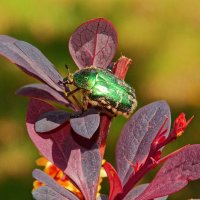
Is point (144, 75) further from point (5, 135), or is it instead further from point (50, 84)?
point (50, 84)

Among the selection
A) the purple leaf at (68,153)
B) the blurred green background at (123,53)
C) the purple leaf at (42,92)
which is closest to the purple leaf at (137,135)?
the purple leaf at (68,153)

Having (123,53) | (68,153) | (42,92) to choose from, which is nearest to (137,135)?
(68,153)

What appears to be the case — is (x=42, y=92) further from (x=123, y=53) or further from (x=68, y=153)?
(x=123, y=53)

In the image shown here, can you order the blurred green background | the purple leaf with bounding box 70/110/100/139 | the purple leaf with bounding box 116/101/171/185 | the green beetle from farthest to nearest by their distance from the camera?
the blurred green background < the purple leaf with bounding box 116/101/171/185 < the green beetle < the purple leaf with bounding box 70/110/100/139

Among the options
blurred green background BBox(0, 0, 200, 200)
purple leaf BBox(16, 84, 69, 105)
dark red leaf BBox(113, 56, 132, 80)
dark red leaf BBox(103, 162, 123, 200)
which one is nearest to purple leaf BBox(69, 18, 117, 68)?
dark red leaf BBox(113, 56, 132, 80)

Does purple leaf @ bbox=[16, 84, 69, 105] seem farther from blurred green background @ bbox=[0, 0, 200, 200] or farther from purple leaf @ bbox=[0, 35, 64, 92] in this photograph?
blurred green background @ bbox=[0, 0, 200, 200]

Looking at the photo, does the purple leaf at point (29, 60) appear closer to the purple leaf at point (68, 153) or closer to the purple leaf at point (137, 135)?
the purple leaf at point (68, 153)
